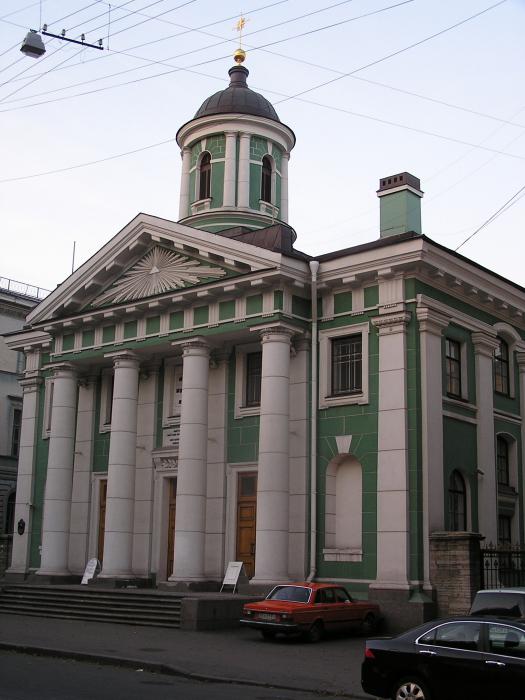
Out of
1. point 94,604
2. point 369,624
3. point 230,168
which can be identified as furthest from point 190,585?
point 230,168

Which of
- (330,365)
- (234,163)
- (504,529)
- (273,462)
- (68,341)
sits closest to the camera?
(273,462)

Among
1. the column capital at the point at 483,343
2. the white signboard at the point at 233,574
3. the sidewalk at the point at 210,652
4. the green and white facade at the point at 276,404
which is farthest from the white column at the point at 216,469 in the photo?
the column capital at the point at 483,343

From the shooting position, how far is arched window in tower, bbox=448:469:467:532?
990 inches

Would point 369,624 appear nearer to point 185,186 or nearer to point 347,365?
point 347,365

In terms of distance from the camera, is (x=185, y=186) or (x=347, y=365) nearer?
(x=347, y=365)

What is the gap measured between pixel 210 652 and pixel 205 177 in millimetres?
19907

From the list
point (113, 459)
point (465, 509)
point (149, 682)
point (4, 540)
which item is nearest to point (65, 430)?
point (113, 459)

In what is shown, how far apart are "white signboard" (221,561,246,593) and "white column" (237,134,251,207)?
12.9 meters

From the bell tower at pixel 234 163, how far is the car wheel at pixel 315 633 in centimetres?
1560

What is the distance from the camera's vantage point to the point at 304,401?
26.3 metres

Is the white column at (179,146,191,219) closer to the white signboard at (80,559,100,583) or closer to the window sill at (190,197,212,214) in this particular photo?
the window sill at (190,197,212,214)

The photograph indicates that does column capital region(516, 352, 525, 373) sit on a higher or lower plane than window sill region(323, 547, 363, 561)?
higher

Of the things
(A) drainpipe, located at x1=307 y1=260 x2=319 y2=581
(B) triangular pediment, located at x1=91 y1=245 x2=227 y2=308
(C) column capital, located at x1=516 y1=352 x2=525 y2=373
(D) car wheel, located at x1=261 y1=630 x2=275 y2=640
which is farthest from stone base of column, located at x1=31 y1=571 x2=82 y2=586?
(C) column capital, located at x1=516 y1=352 x2=525 y2=373

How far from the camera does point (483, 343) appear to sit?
88.6 feet
